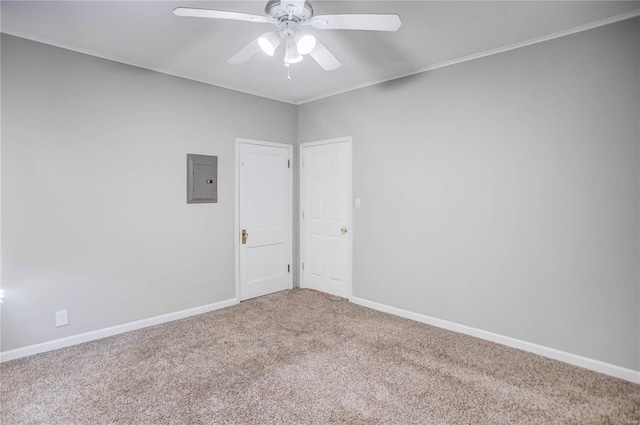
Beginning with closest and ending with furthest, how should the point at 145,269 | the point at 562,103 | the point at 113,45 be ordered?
the point at 562,103 → the point at 113,45 → the point at 145,269

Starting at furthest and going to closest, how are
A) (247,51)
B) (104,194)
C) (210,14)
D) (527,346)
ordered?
1. (104,194)
2. (527,346)
3. (247,51)
4. (210,14)

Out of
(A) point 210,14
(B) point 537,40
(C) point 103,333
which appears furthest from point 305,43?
(C) point 103,333

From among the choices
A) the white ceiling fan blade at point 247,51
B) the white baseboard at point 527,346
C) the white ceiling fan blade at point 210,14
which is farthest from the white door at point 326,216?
the white ceiling fan blade at point 210,14

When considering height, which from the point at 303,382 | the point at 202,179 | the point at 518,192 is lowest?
the point at 303,382

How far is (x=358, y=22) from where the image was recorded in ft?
6.35

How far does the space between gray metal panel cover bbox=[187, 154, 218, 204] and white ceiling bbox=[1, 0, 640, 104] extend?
2.90 feet

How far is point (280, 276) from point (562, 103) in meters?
3.52

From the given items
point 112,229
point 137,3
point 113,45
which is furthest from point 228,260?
point 137,3

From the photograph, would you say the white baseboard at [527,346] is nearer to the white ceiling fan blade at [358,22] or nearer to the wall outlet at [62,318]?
the white ceiling fan blade at [358,22]

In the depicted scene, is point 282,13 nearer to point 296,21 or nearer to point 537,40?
point 296,21

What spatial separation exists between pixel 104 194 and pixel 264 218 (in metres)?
1.79

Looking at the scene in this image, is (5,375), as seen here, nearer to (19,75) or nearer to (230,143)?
→ (19,75)

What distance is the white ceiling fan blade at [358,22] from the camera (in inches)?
72.7

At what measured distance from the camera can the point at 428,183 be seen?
3.45 m
